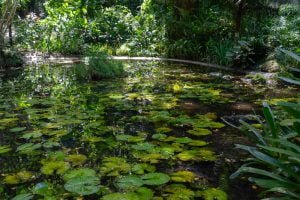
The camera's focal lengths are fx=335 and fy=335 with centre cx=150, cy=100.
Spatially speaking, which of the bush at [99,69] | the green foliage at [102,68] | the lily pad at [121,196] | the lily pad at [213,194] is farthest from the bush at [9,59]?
the lily pad at [213,194]

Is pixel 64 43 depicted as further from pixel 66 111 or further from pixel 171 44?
Result: pixel 66 111

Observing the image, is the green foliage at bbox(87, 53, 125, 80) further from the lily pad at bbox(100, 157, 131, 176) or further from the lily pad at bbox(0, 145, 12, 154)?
the lily pad at bbox(100, 157, 131, 176)

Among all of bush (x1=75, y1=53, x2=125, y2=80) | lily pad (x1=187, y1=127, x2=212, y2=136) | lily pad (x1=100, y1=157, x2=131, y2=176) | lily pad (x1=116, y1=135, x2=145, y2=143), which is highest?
bush (x1=75, y1=53, x2=125, y2=80)

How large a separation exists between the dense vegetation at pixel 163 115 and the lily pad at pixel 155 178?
15 millimetres

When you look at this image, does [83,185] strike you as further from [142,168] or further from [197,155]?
[197,155]

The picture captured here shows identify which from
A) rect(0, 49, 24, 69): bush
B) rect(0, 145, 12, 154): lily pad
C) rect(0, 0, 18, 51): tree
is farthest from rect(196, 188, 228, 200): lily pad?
rect(0, 49, 24, 69): bush

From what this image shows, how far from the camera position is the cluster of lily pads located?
92.0 inches

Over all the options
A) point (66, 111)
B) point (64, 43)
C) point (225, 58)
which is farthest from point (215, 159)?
point (64, 43)

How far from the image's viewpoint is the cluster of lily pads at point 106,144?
234 centimetres

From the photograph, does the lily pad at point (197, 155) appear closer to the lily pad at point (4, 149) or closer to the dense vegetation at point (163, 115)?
the dense vegetation at point (163, 115)

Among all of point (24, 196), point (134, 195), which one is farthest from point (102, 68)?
point (134, 195)

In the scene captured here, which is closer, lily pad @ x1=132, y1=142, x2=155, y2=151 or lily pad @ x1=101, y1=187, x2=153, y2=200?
lily pad @ x1=101, y1=187, x2=153, y2=200

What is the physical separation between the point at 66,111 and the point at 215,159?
229cm

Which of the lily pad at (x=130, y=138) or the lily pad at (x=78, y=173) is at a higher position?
the lily pad at (x=130, y=138)
